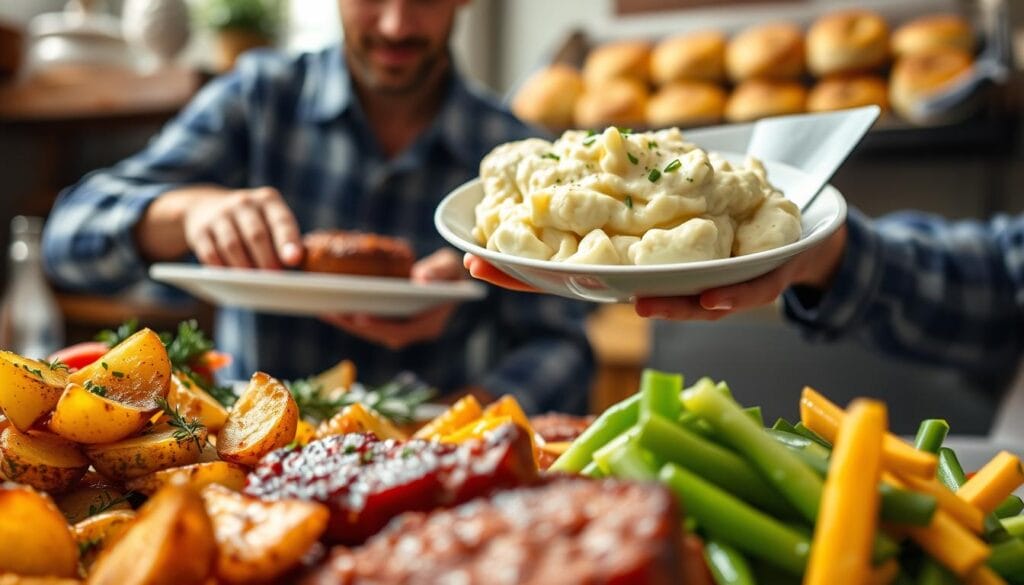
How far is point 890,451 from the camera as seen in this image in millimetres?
671

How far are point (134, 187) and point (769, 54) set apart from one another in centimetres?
193

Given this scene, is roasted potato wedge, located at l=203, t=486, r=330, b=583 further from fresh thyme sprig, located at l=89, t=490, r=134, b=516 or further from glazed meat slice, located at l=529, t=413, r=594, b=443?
glazed meat slice, located at l=529, t=413, r=594, b=443

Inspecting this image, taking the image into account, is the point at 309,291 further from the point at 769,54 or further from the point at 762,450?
the point at 769,54

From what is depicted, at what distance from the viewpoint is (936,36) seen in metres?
2.61

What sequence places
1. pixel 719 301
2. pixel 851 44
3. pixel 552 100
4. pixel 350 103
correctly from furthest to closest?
pixel 552 100, pixel 851 44, pixel 350 103, pixel 719 301

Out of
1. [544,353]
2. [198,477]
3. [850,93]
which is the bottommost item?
[544,353]

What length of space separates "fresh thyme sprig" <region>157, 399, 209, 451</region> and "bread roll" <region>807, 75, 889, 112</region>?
2.27 meters

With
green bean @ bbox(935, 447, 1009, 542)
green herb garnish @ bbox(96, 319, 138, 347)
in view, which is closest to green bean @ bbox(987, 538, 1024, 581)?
green bean @ bbox(935, 447, 1009, 542)

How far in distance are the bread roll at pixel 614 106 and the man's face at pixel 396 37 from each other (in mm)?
677

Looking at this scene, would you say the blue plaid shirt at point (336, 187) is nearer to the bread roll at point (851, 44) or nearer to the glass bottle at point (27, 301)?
the glass bottle at point (27, 301)

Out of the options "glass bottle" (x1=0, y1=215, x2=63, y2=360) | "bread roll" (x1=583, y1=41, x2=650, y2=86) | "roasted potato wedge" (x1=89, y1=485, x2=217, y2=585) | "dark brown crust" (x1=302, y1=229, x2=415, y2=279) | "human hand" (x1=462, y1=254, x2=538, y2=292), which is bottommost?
"glass bottle" (x1=0, y1=215, x2=63, y2=360)

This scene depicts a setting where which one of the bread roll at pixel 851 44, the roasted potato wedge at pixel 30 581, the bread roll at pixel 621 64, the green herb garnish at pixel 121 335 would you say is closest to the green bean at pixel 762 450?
the roasted potato wedge at pixel 30 581

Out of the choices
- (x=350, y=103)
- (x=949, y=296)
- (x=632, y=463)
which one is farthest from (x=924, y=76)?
(x=632, y=463)

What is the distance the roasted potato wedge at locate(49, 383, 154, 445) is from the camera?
0.72 m
